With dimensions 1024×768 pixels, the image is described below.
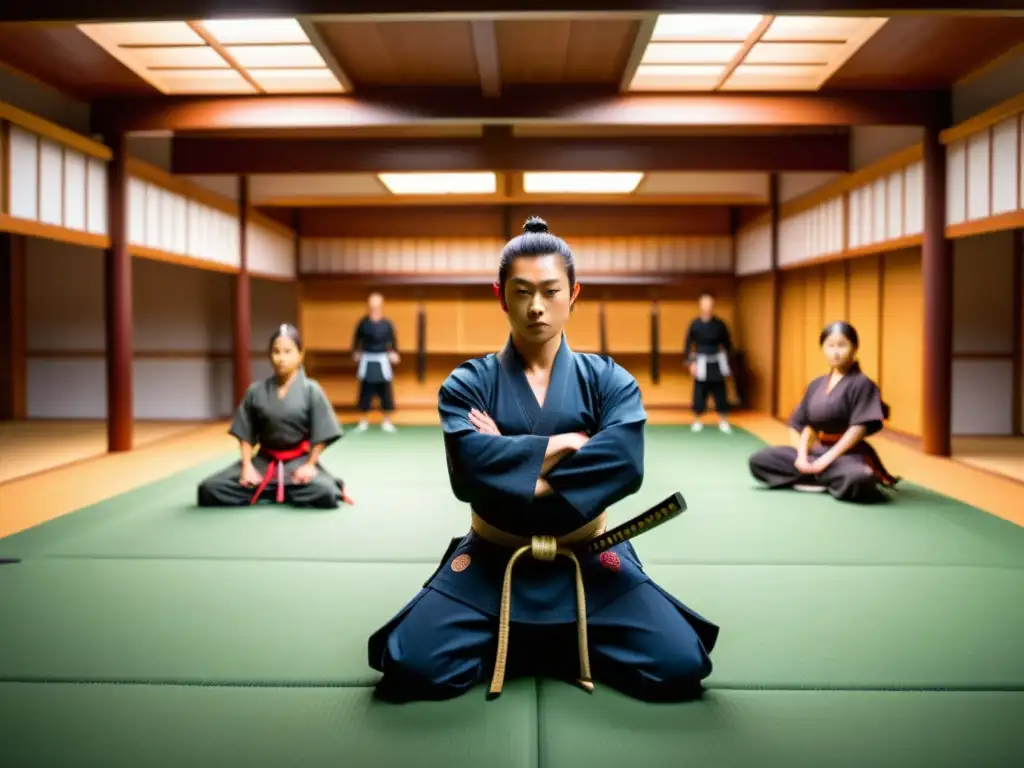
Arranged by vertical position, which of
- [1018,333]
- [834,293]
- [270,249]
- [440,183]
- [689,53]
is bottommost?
[1018,333]

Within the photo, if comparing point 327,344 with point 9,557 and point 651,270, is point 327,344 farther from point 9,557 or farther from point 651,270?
point 9,557

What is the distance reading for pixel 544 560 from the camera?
220 cm

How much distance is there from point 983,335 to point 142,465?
755 cm

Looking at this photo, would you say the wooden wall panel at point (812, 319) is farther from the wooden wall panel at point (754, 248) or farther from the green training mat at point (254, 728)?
the green training mat at point (254, 728)

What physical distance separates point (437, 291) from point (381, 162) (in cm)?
363

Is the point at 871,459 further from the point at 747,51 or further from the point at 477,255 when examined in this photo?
the point at 477,255

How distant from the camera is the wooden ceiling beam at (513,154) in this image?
297 inches

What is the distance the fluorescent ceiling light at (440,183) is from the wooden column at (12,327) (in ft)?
14.5

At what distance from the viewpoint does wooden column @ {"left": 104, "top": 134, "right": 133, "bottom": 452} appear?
21.3 ft

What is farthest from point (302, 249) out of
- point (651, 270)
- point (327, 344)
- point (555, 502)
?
point (555, 502)

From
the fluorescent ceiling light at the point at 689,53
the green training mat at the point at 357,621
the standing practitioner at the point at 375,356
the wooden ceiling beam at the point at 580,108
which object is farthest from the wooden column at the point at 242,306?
the green training mat at the point at 357,621

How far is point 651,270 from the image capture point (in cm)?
1080

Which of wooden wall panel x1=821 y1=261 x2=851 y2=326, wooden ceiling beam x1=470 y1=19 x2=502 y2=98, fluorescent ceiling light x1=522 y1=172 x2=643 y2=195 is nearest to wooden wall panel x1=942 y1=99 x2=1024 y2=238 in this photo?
wooden wall panel x1=821 y1=261 x2=851 y2=326

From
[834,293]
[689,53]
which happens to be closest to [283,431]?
[689,53]
